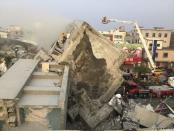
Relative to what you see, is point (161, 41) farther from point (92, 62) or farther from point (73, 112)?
point (73, 112)

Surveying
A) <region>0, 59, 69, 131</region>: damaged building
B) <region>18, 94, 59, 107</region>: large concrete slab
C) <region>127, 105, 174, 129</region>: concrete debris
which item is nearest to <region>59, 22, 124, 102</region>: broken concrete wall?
<region>127, 105, 174, 129</region>: concrete debris

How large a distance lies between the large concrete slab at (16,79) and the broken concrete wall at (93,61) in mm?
1269

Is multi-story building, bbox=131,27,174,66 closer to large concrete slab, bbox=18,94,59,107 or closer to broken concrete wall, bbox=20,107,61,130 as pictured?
large concrete slab, bbox=18,94,59,107

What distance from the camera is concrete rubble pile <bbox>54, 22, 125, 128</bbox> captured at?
8164 mm

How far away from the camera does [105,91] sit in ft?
29.0

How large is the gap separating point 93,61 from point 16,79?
3425 millimetres

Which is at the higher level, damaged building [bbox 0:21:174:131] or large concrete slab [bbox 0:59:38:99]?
large concrete slab [bbox 0:59:38:99]

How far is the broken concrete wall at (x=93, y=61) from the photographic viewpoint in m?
8.22

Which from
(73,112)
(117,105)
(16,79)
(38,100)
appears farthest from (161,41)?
(38,100)

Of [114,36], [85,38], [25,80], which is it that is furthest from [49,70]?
[114,36]

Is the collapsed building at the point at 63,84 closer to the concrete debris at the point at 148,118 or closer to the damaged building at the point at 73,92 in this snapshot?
the damaged building at the point at 73,92

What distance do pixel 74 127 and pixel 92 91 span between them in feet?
8.92

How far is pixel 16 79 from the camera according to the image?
225 inches

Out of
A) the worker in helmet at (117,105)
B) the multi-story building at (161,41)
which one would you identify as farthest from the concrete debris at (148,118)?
the multi-story building at (161,41)
